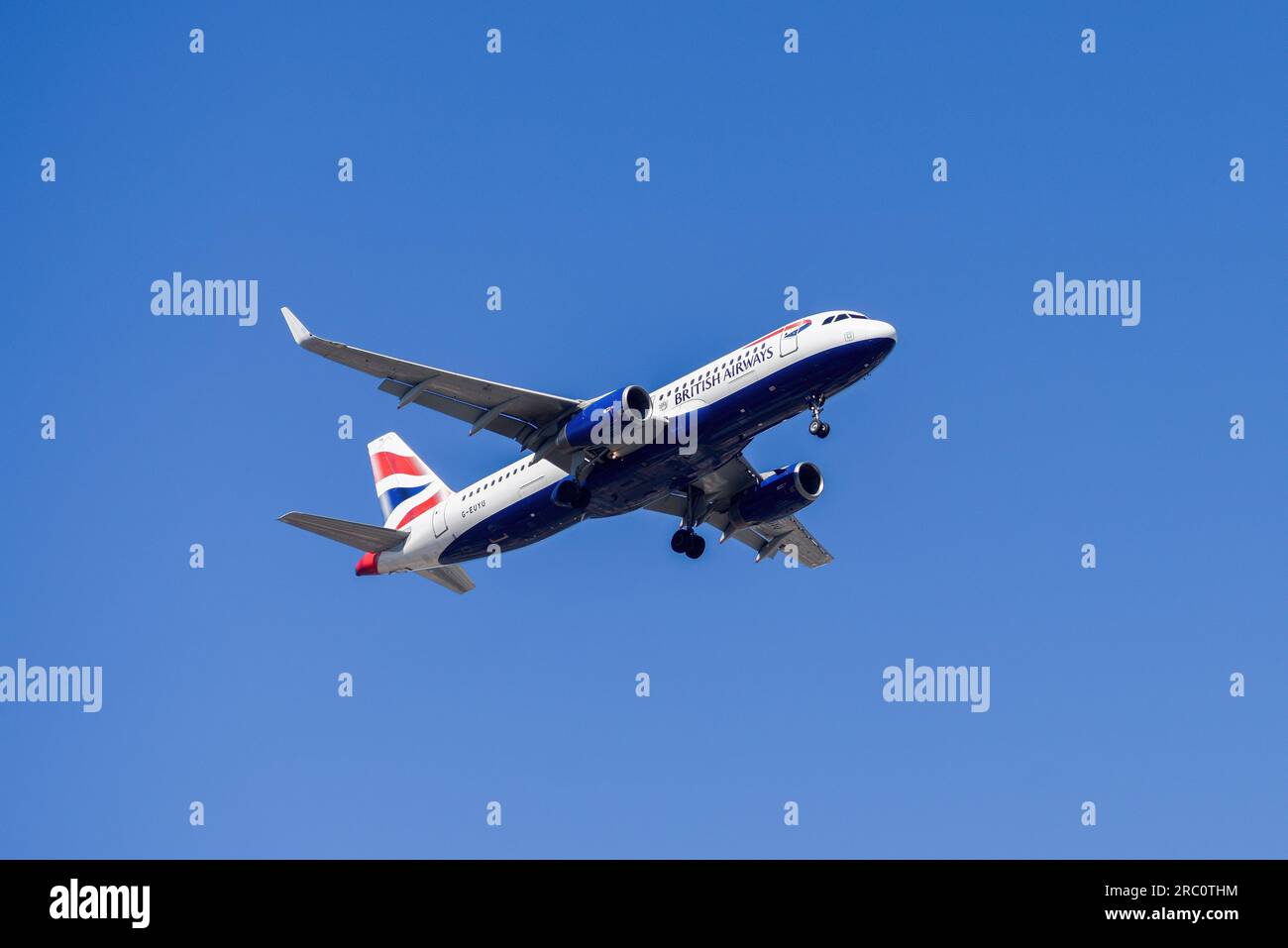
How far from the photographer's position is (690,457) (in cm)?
4747

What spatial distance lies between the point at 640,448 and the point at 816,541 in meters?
13.8

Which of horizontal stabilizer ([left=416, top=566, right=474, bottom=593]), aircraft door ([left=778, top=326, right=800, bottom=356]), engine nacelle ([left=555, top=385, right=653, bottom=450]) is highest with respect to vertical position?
aircraft door ([left=778, top=326, right=800, bottom=356])

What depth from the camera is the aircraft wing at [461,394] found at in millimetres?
45531

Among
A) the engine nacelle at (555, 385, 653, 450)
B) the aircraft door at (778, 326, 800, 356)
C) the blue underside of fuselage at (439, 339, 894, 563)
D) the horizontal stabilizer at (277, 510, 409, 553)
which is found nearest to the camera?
the blue underside of fuselage at (439, 339, 894, 563)

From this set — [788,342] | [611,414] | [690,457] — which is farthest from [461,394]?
[788,342]

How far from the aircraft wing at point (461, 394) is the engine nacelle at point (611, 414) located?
160 cm

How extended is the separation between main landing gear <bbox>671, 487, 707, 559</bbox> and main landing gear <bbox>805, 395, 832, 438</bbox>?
9.26 meters

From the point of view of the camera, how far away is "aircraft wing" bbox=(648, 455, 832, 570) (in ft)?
176

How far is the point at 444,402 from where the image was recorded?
48.8m

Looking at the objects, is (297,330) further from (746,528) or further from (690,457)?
(746,528)

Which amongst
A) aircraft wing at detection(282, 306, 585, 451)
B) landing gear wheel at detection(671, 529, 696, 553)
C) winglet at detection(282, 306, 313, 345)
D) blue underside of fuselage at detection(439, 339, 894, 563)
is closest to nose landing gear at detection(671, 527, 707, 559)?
landing gear wheel at detection(671, 529, 696, 553)

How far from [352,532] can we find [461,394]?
8.15 meters

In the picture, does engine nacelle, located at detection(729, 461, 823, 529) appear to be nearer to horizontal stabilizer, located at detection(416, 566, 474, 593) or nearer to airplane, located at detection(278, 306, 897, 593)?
airplane, located at detection(278, 306, 897, 593)
